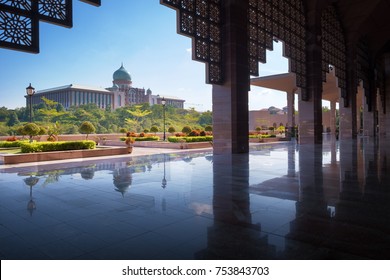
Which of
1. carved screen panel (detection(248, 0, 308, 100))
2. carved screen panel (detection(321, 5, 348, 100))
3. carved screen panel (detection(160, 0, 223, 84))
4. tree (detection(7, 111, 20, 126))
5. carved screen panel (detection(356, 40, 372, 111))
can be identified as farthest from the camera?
tree (detection(7, 111, 20, 126))

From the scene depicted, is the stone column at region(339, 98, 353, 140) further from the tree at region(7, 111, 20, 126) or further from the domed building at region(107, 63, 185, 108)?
the domed building at region(107, 63, 185, 108)

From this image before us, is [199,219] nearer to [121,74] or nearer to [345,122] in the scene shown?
[345,122]

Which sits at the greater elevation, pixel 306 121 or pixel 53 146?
pixel 306 121

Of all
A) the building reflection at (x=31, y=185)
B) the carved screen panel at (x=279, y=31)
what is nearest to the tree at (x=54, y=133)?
the building reflection at (x=31, y=185)

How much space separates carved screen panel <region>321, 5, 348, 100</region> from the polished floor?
1852 cm

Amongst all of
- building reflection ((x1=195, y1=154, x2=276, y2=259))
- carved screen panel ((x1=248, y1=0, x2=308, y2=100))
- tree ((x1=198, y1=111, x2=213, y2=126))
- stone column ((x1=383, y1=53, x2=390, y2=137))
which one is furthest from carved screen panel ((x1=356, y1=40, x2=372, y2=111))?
tree ((x1=198, y1=111, x2=213, y2=126))

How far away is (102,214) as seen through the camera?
3975 millimetres

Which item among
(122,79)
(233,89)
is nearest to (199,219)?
(233,89)

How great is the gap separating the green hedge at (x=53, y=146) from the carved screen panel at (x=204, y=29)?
6915 mm

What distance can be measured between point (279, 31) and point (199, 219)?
53.3 feet

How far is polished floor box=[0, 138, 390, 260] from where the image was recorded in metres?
2.70

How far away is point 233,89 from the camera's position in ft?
43.0

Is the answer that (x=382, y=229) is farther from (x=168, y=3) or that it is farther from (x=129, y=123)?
(x=129, y=123)

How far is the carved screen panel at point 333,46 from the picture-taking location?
872 inches
